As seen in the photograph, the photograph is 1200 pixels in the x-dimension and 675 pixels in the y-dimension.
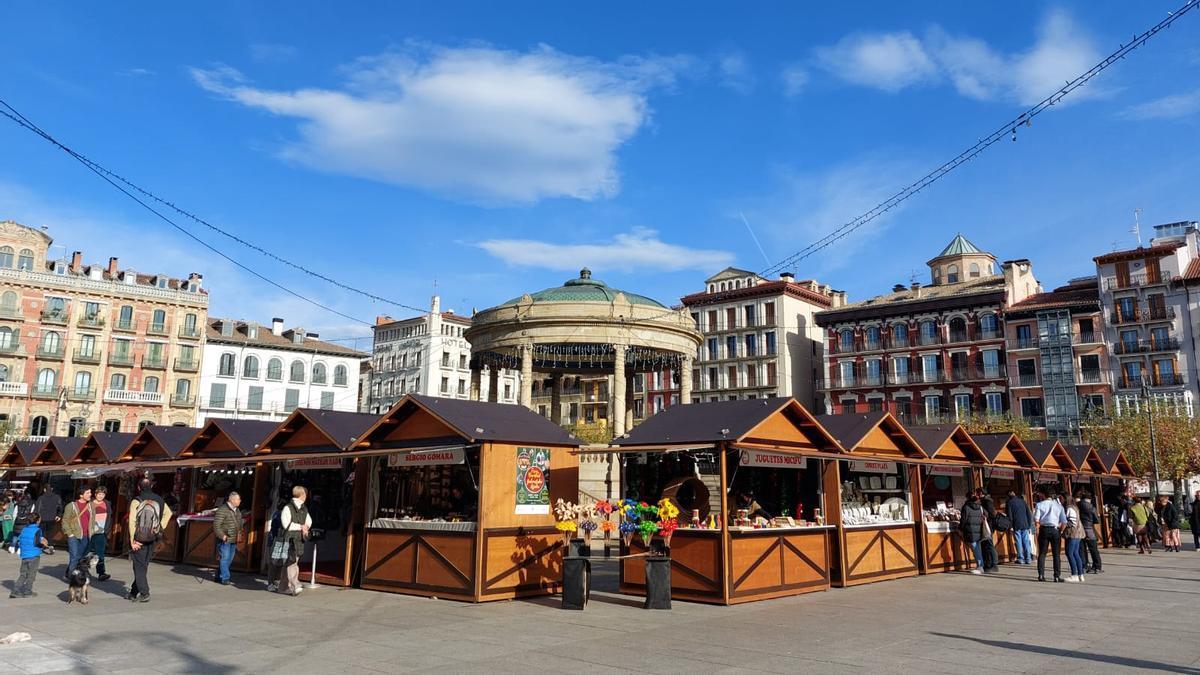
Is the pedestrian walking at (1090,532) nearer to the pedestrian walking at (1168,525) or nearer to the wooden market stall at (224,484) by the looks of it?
the pedestrian walking at (1168,525)

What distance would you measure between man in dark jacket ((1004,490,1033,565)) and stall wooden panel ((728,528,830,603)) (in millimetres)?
7640

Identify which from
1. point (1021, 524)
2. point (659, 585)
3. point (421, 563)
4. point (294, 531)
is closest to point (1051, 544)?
point (1021, 524)

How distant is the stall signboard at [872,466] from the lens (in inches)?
743

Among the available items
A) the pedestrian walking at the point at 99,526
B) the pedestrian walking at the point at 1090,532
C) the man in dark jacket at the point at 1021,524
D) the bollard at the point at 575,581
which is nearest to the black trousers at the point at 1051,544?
the pedestrian walking at the point at 1090,532

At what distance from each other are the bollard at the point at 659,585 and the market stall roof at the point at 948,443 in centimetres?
968

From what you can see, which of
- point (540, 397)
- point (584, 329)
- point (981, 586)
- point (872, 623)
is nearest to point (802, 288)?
point (540, 397)

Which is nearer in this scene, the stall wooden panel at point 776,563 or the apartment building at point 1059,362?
the stall wooden panel at point 776,563

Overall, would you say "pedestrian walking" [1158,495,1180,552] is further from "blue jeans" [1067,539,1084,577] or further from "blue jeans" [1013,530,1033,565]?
"blue jeans" [1067,539,1084,577]

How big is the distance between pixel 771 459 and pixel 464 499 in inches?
239

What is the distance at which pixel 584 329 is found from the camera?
30.3 metres

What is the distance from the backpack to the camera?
14.7 m

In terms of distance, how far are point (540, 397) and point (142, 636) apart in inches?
3177

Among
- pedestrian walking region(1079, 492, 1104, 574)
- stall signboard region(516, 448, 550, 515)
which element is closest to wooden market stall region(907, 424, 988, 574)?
pedestrian walking region(1079, 492, 1104, 574)

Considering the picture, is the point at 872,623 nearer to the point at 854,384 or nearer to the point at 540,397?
the point at 854,384
